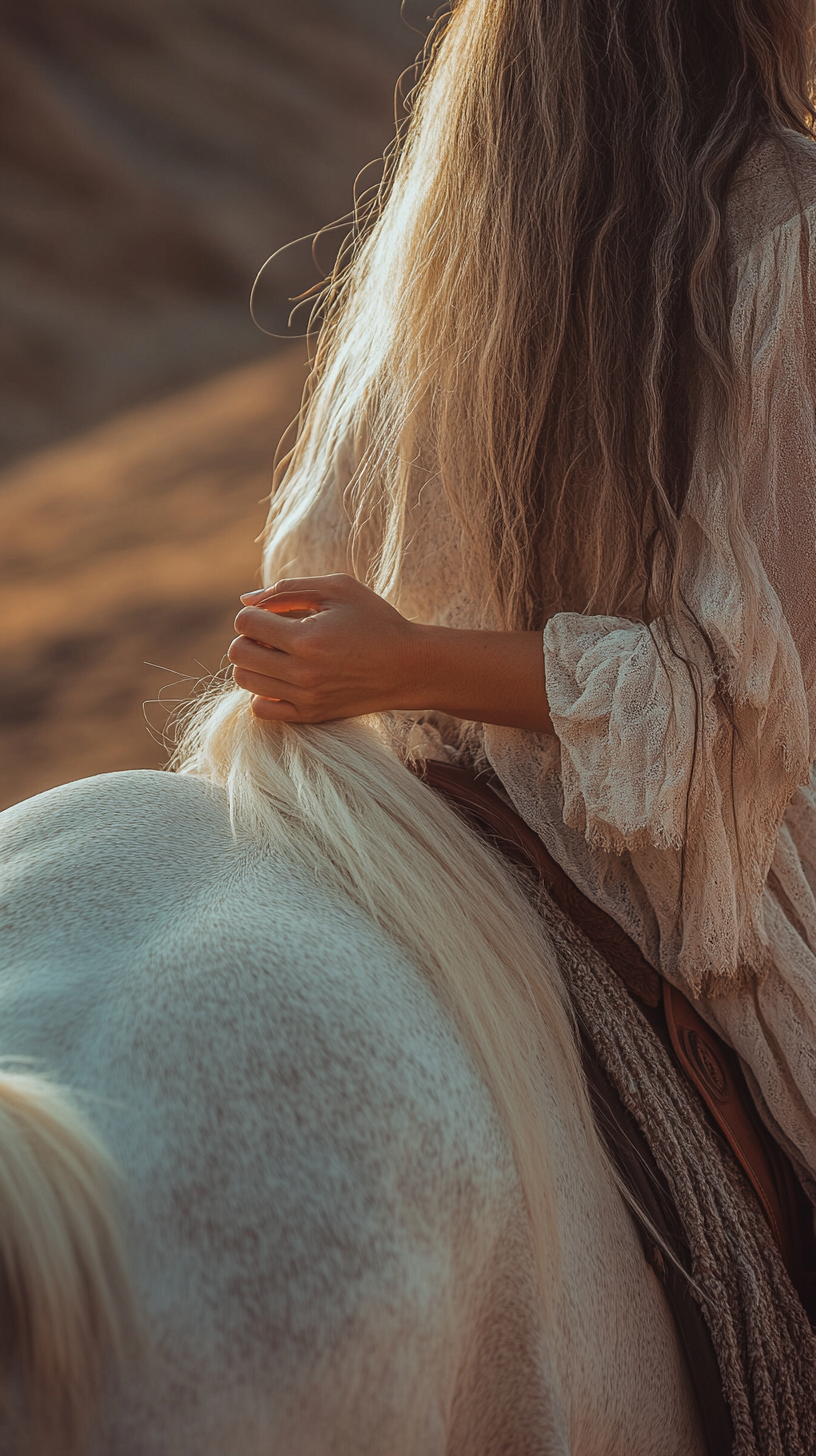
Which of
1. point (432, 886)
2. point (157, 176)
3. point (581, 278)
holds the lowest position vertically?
point (432, 886)

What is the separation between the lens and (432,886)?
1.89 ft

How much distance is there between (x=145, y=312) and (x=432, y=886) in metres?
4.78

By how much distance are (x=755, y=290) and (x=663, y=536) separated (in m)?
0.16

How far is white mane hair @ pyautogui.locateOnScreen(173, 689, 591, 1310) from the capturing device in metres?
0.50

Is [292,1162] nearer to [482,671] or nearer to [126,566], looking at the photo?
[482,671]

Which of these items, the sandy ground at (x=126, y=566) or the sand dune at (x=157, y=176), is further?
the sand dune at (x=157, y=176)

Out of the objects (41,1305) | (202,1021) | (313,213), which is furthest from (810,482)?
(313,213)

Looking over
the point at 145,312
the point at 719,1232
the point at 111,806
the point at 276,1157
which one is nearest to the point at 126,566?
the point at 145,312

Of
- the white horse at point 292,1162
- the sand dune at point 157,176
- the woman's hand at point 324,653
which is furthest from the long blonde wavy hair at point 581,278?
the sand dune at point 157,176

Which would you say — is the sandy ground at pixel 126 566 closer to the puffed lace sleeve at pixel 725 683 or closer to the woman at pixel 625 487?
the woman at pixel 625 487

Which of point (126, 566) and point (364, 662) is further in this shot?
point (126, 566)

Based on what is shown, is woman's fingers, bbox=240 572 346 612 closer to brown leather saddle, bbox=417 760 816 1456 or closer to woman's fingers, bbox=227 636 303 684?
woman's fingers, bbox=227 636 303 684

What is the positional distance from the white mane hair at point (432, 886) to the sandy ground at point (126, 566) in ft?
6.23

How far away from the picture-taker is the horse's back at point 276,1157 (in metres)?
0.37
